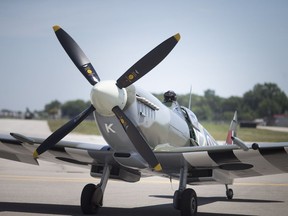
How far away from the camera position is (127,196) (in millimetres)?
16359

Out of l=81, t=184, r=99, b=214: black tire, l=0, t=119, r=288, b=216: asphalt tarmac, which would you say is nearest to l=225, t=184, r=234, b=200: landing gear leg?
l=0, t=119, r=288, b=216: asphalt tarmac

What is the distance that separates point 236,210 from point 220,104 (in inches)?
7289

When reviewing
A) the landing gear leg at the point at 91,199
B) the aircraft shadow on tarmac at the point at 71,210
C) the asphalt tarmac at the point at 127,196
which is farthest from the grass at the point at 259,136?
the landing gear leg at the point at 91,199

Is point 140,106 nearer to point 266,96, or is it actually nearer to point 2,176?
point 2,176

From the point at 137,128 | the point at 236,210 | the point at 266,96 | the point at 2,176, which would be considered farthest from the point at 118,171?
the point at 266,96

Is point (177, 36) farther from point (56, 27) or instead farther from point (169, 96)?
point (56, 27)

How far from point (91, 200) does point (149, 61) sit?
3.35 meters

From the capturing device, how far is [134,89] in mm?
11977

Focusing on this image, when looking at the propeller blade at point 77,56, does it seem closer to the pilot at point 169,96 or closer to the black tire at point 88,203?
the pilot at point 169,96

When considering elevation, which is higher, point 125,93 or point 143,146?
point 125,93

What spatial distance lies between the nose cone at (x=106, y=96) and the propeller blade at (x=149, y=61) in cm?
25

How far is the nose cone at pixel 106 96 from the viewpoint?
11172 millimetres

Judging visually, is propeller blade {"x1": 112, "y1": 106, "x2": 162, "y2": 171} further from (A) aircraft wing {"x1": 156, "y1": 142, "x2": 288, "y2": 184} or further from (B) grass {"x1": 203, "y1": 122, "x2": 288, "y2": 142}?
(B) grass {"x1": 203, "y1": 122, "x2": 288, "y2": 142}

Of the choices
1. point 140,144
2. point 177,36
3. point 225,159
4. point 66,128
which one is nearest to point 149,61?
point 177,36
